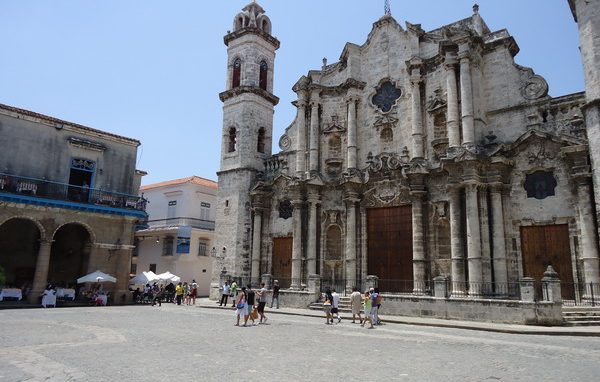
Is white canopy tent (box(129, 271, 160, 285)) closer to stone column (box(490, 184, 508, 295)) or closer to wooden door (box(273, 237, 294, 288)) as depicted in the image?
wooden door (box(273, 237, 294, 288))

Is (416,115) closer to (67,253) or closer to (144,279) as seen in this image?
(144,279)

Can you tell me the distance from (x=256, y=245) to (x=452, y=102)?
12.5m

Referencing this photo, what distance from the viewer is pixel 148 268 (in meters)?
36.5

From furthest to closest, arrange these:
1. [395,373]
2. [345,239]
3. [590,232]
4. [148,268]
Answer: [148,268] < [345,239] < [590,232] < [395,373]

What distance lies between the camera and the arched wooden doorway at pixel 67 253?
2603 cm

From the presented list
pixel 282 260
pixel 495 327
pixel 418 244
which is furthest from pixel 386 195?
pixel 495 327

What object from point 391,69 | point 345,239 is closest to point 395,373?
point 345,239

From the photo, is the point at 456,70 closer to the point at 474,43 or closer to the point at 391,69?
the point at 474,43

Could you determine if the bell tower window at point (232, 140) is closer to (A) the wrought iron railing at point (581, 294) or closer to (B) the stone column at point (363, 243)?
(B) the stone column at point (363, 243)

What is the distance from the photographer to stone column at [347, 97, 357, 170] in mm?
23641

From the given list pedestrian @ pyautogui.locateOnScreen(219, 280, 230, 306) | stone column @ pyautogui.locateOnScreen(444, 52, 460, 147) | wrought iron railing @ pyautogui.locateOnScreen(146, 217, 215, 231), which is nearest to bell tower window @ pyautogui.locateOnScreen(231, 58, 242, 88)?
wrought iron railing @ pyautogui.locateOnScreen(146, 217, 215, 231)

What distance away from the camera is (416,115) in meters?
21.9

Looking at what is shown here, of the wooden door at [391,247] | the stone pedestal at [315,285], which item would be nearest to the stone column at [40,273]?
the stone pedestal at [315,285]

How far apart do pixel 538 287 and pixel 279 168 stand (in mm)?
14469
